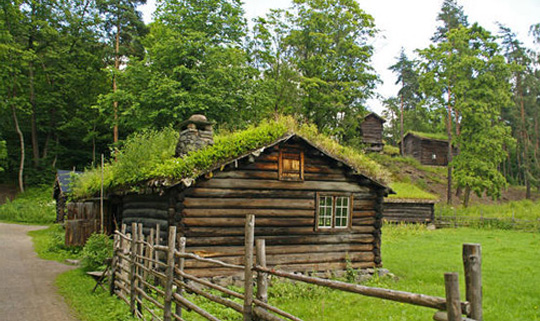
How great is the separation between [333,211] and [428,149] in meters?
41.9

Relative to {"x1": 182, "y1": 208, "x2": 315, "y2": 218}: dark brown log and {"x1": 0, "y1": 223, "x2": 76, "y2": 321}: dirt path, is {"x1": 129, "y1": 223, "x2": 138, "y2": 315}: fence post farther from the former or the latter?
{"x1": 182, "y1": 208, "x2": 315, "y2": 218}: dark brown log

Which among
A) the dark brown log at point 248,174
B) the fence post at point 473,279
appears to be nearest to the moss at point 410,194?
the dark brown log at point 248,174

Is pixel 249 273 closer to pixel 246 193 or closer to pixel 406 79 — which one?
pixel 246 193

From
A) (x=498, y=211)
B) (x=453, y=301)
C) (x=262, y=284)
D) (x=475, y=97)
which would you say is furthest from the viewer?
(x=475, y=97)

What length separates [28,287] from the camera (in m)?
11.8

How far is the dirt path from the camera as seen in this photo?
9.23 m

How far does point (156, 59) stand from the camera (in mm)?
26203

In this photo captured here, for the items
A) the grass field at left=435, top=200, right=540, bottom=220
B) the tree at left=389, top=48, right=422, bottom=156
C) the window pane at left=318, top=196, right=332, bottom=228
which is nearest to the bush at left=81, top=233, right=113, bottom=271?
the window pane at left=318, top=196, right=332, bottom=228

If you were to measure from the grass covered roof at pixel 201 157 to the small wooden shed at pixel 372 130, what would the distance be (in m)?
34.2

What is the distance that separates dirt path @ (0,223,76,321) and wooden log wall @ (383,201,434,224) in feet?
73.7

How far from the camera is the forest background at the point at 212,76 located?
26.1 meters

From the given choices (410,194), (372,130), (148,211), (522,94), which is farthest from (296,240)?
(522,94)

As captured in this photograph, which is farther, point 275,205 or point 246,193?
point 275,205

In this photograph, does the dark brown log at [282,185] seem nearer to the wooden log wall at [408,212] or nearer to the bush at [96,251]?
the bush at [96,251]
